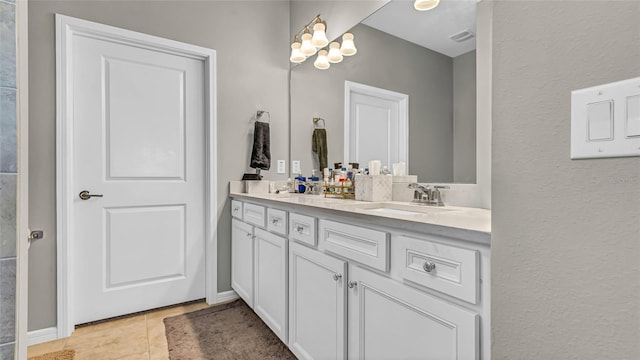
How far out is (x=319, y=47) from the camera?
229 centimetres

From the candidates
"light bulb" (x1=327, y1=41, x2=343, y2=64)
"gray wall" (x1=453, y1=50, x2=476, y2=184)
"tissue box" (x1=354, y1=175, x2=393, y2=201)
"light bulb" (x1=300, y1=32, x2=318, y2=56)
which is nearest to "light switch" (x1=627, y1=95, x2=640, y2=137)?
"gray wall" (x1=453, y1=50, x2=476, y2=184)

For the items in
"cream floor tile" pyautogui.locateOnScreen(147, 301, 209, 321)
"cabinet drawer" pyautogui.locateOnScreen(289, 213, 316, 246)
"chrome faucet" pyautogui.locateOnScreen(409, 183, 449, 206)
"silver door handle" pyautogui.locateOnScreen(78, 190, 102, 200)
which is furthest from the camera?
"cream floor tile" pyautogui.locateOnScreen(147, 301, 209, 321)

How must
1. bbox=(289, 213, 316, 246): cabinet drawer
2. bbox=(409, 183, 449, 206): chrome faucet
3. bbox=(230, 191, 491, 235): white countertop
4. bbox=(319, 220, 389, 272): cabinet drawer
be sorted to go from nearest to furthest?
bbox=(230, 191, 491, 235): white countertop, bbox=(319, 220, 389, 272): cabinet drawer, bbox=(289, 213, 316, 246): cabinet drawer, bbox=(409, 183, 449, 206): chrome faucet

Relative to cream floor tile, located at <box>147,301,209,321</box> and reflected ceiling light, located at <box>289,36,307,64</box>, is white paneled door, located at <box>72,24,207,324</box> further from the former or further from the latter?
reflected ceiling light, located at <box>289,36,307,64</box>

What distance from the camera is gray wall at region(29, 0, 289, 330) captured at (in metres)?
1.80

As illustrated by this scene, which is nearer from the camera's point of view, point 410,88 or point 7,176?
point 7,176

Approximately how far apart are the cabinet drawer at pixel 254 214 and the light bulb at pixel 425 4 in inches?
54.1

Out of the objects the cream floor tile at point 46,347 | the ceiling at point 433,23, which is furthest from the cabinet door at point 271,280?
the ceiling at point 433,23

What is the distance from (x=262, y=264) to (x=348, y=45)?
4.92ft

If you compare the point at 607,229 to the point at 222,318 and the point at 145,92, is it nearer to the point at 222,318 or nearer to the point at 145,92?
the point at 222,318

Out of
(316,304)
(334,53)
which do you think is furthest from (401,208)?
(334,53)

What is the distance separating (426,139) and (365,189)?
41cm

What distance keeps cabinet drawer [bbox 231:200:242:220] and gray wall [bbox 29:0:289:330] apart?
0.26 feet

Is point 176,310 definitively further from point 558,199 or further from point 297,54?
point 558,199
